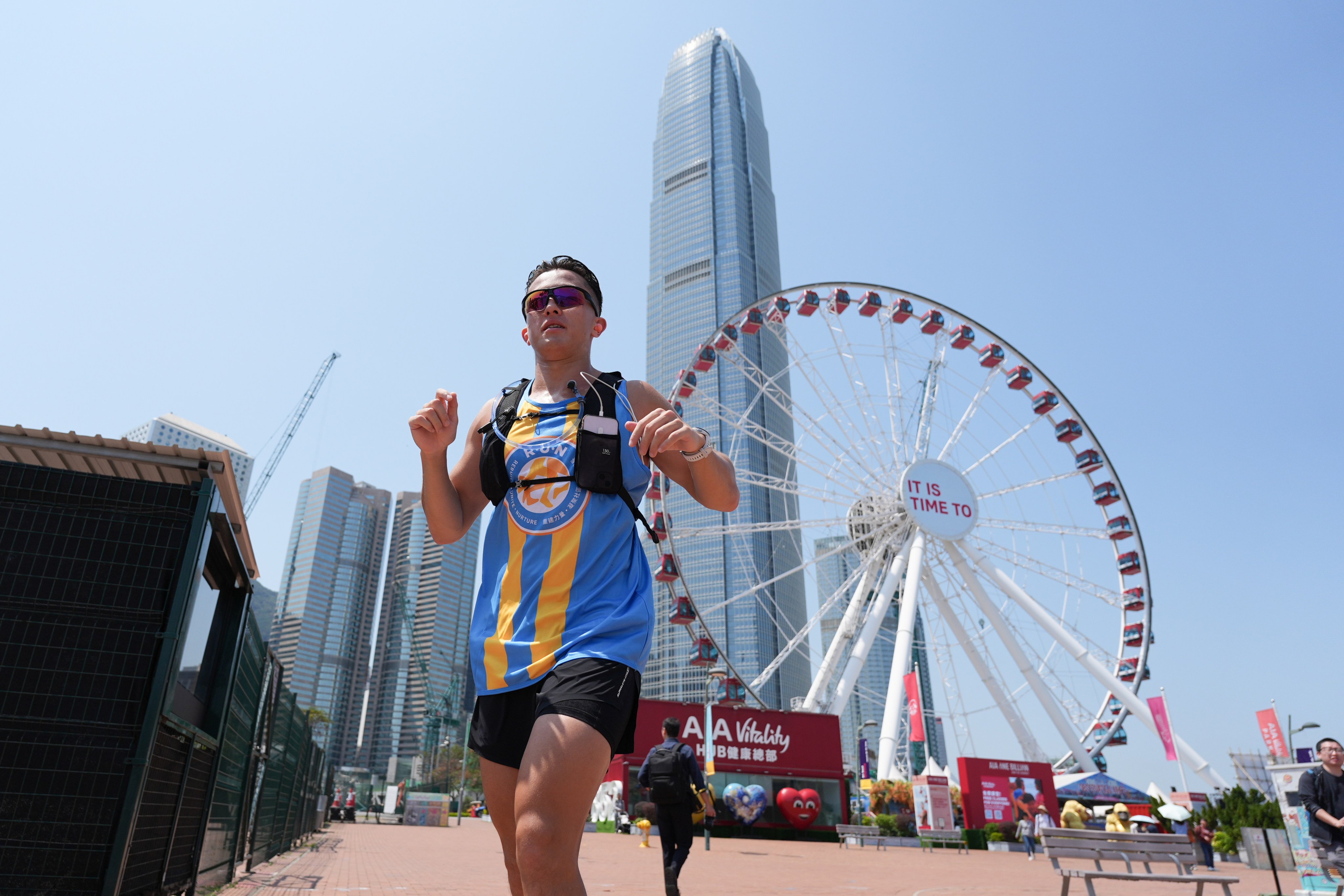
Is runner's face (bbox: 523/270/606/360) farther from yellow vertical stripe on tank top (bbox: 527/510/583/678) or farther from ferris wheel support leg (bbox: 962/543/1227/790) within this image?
ferris wheel support leg (bbox: 962/543/1227/790)

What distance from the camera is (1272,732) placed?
99.5 ft

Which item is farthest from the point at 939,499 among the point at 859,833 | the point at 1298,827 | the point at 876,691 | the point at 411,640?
the point at 411,640

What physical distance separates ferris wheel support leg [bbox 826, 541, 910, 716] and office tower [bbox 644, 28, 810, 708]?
5708cm

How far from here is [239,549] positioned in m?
4.96

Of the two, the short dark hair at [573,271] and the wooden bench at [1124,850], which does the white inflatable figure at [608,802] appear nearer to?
the wooden bench at [1124,850]

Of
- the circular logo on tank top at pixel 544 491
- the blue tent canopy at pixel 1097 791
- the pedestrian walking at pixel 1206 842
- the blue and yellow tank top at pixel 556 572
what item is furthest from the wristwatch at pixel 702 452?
the blue tent canopy at pixel 1097 791

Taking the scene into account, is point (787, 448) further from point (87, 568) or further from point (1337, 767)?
point (87, 568)

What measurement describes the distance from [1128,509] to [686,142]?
121078 mm

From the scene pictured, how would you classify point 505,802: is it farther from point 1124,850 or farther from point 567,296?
point 1124,850

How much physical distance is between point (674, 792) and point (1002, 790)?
22947mm

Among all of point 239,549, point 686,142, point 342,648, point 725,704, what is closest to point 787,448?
Answer: point 725,704

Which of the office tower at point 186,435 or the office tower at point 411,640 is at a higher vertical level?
the office tower at point 186,435

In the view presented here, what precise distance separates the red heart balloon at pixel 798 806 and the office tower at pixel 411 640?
80.3 m

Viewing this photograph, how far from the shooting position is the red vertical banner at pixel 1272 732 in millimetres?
30000
